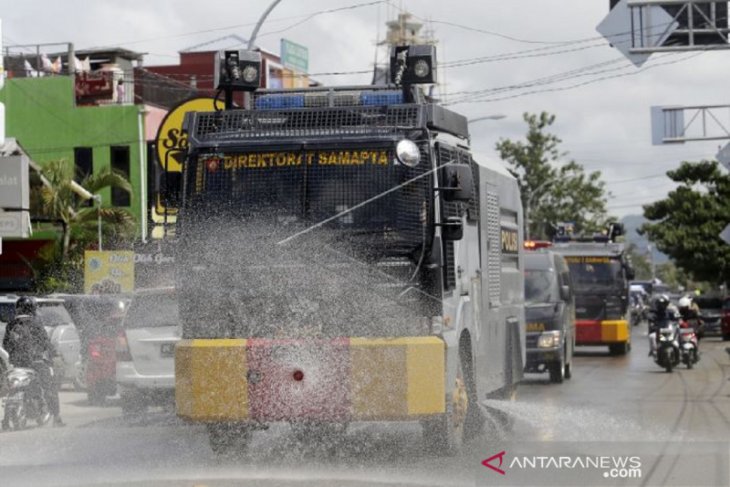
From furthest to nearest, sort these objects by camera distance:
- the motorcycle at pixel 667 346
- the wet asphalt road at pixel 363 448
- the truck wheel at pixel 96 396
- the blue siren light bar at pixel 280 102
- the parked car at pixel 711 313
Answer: the parked car at pixel 711 313
the motorcycle at pixel 667 346
the truck wheel at pixel 96 396
the blue siren light bar at pixel 280 102
the wet asphalt road at pixel 363 448

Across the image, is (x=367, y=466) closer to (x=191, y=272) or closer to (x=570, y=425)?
(x=191, y=272)

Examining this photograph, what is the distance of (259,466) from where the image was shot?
12.1 metres

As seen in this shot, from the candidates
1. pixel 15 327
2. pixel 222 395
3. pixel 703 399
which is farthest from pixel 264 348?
pixel 703 399

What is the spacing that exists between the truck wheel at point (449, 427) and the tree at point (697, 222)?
54.7 m

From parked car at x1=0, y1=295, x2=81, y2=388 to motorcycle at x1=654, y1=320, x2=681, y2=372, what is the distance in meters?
11.6

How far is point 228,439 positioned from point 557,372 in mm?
12867

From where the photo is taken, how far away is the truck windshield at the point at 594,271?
3669 centimetres

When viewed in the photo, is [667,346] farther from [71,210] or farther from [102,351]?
[71,210]

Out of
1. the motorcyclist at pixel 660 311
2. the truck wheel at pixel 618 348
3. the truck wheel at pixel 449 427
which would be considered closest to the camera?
the truck wheel at pixel 449 427

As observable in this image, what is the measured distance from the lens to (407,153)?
11906mm

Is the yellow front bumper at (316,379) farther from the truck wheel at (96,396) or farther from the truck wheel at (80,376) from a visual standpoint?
the truck wheel at (80,376)

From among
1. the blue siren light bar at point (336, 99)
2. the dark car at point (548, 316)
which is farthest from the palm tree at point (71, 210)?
the blue siren light bar at point (336, 99)

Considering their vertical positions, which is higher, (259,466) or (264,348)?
(264,348)

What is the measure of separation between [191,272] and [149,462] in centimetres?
178
